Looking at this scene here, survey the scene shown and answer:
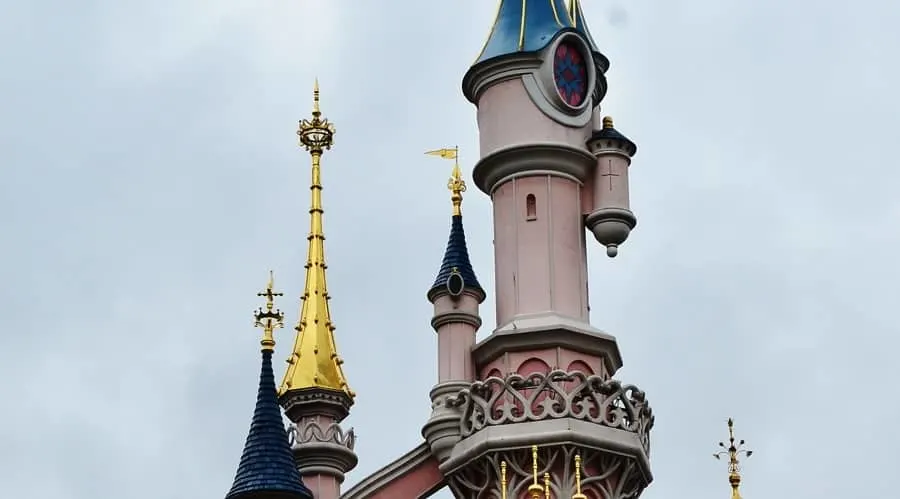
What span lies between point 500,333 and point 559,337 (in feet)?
2.52

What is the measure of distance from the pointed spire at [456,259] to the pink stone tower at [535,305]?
2 centimetres

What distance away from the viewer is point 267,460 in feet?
91.1

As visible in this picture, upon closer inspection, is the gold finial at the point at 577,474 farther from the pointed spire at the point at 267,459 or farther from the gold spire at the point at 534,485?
the pointed spire at the point at 267,459

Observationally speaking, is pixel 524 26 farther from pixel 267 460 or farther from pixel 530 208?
pixel 267 460

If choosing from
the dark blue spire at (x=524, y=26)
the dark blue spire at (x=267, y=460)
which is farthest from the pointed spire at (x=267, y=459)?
the dark blue spire at (x=524, y=26)

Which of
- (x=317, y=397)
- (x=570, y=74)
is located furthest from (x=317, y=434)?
(x=570, y=74)

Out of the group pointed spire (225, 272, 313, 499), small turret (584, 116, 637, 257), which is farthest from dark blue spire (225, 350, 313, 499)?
small turret (584, 116, 637, 257)

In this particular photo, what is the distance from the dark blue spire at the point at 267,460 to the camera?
1080 inches

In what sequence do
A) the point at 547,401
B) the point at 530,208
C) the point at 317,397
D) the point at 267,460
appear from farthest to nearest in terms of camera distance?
the point at 317,397
the point at 530,208
the point at 547,401
the point at 267,460

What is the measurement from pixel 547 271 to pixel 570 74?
2937 millimetres

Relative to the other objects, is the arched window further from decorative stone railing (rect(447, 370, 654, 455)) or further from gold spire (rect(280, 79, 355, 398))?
gold spire (rect(280, 79, 355, 398))

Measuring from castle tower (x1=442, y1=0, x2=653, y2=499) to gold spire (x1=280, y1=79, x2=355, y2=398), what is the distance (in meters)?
3.22

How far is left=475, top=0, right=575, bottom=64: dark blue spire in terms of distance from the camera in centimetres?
3059

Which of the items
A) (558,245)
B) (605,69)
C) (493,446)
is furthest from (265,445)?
(605,69)
